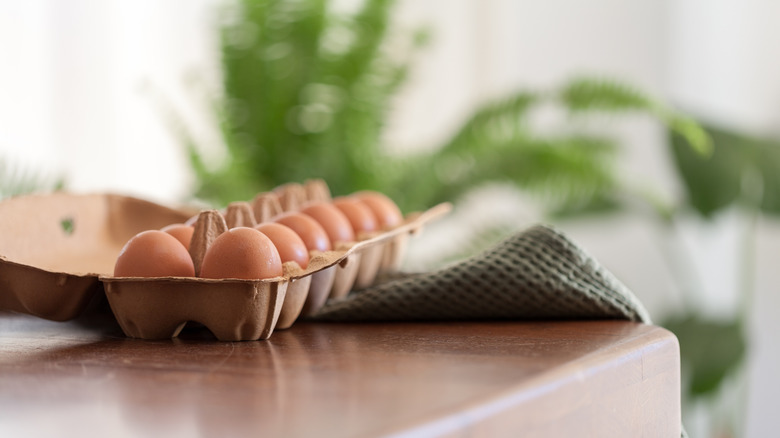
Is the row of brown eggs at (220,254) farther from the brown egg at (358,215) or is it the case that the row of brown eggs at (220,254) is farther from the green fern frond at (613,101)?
the green fern frond at (613,101)

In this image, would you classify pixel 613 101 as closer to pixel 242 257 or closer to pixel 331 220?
pixel 331 220

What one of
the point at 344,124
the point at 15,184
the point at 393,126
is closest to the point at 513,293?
the point at 15,184

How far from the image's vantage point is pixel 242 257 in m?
0.38

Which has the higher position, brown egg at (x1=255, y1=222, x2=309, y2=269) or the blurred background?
brown egg at (x1=255, y1=222, x2=309, y2=269)

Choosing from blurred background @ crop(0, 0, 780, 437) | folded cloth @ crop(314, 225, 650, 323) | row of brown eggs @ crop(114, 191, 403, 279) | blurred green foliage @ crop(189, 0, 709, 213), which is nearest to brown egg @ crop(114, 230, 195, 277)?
row of brown eggs @ crop(114, 191, 403, 279)

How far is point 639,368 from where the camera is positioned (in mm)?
364

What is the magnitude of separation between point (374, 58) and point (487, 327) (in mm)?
1457

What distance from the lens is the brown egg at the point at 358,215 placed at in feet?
1.81

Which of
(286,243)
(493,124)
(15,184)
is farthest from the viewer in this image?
(493,124)

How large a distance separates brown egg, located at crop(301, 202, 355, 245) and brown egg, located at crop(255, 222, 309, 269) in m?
0.07

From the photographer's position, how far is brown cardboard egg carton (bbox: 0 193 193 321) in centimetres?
41

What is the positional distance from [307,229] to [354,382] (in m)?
0.19

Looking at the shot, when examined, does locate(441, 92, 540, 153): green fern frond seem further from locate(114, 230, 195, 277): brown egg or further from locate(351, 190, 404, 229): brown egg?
locate(114, 230, 195, 277): brown egg

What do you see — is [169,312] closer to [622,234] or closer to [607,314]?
[607,314]
